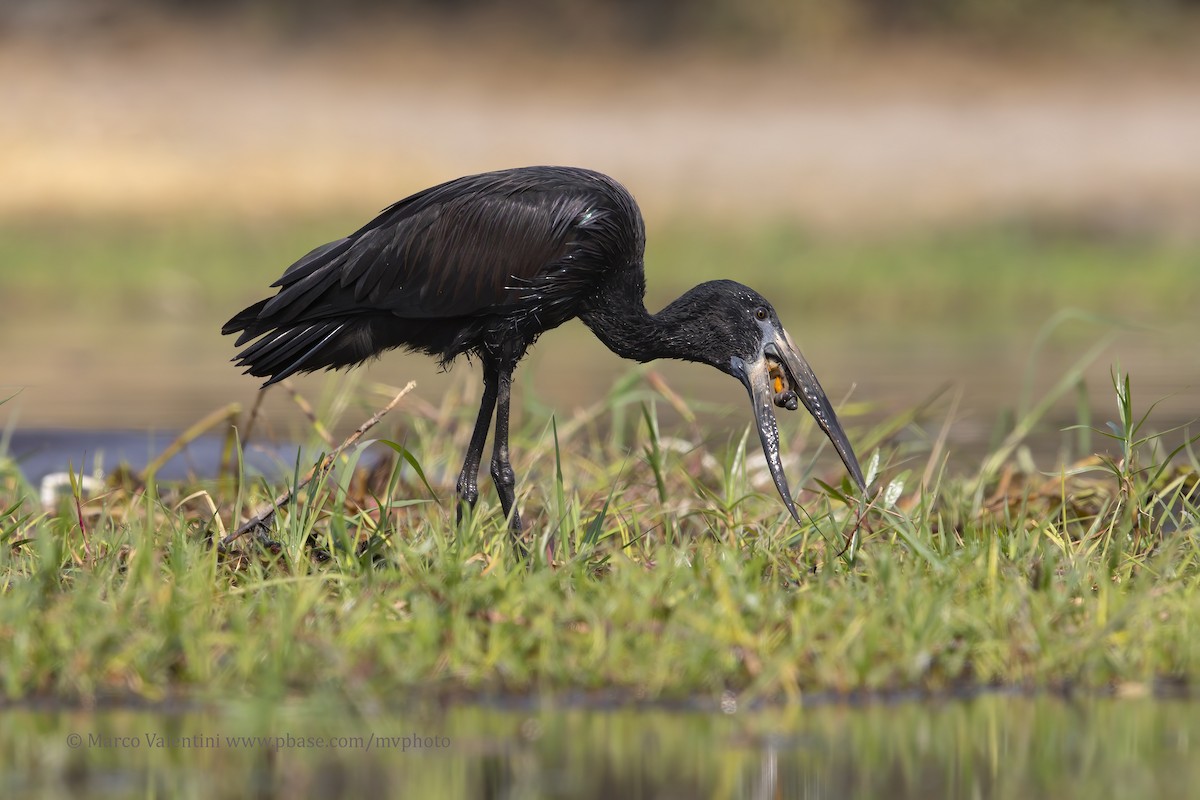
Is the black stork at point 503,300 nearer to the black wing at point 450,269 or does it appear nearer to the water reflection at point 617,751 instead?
the black wing at point 450,269

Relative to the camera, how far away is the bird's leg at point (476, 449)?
546cm

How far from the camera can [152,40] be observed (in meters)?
22.9

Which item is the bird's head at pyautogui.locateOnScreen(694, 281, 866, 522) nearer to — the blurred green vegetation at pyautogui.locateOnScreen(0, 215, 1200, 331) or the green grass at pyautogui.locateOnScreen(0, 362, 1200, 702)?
the green grass at pyautogui.locateOnScreen(0, 362, 1200, 702)

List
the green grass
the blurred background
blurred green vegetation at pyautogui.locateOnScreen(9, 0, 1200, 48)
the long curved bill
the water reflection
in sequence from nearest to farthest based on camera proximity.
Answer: the water reflection, the green grass, the long curved bill, the blurred background, blurred green vegetation at pyautogui.locateOnScreen(9, 0, 1200, 48)

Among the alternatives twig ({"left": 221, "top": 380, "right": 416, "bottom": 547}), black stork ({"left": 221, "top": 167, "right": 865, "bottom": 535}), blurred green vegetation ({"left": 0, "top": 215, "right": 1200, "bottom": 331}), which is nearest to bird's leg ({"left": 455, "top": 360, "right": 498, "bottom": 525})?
black stork ({"left": 221, "top": 167, "right": 865, "bottom": 535})

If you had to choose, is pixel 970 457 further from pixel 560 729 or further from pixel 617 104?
pixel 617 104

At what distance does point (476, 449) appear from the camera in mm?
5598

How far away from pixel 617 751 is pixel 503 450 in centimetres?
213

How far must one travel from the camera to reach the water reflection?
328cm

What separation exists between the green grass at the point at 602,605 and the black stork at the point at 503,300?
448 millimetres

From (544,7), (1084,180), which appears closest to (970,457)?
(1084,180)

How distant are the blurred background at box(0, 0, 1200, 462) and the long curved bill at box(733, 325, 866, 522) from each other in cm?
93

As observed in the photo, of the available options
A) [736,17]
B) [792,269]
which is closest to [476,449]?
[792,269]

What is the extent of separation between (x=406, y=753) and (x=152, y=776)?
45cm
